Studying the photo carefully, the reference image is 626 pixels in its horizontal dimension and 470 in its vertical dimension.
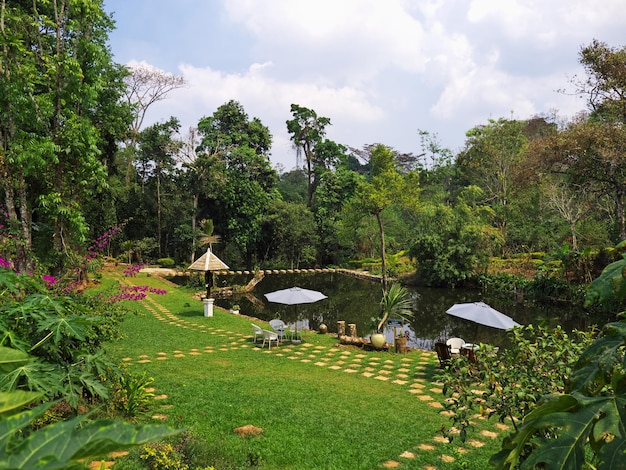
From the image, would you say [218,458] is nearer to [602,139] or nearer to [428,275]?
[602,139]

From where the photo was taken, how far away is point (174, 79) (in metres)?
26.6

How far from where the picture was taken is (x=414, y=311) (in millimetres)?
16125

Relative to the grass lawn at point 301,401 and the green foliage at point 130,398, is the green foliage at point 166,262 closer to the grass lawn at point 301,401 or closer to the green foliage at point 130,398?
the grass lawn at point 301,401

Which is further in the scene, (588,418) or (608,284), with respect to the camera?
(608,284)

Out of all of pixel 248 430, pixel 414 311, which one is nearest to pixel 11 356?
pixel 248 430

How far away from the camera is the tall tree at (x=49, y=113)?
26.2ft

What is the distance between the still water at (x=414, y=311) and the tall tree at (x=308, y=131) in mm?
15723

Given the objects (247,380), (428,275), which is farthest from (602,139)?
(247,380)

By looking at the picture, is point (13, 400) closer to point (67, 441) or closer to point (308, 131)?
point (67, 441)

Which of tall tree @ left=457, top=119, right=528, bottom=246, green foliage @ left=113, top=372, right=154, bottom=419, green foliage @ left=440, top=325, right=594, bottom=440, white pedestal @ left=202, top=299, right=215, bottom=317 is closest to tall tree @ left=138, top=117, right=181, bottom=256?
white pedestal @ left=202, top=299, right=215, bottom=317

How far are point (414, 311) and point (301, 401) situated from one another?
10.9 metres

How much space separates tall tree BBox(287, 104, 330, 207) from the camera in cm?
3566

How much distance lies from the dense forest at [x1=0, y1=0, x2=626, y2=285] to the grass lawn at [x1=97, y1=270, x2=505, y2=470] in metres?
3.75

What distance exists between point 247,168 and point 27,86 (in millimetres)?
20919
